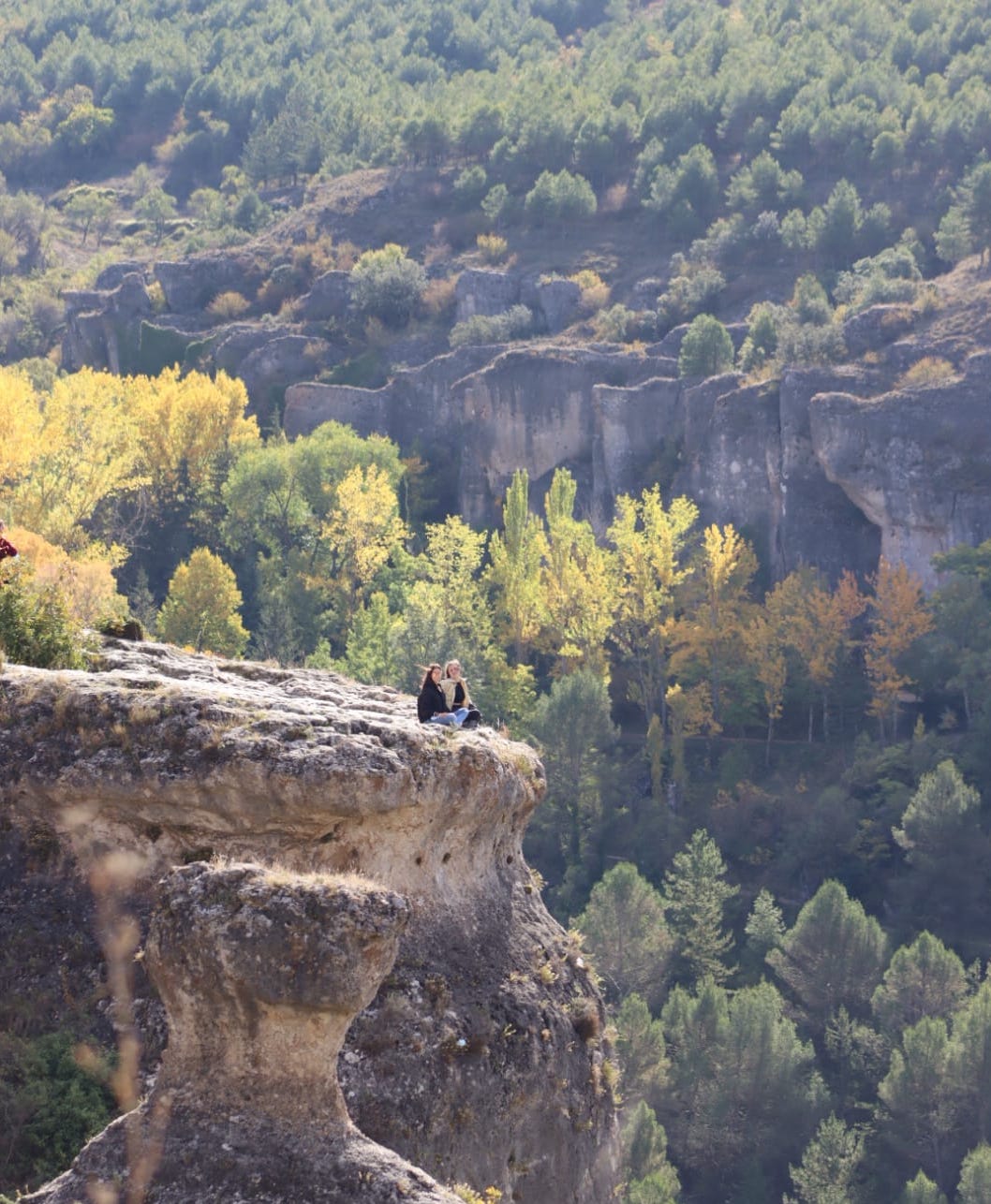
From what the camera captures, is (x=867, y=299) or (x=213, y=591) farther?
(x=867, y=299)

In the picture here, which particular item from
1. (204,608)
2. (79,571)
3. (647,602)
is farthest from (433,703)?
(647,602)

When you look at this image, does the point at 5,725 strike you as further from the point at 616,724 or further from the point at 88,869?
the point at 616,724

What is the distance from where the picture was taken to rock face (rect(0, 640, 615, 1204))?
1493 centimetres

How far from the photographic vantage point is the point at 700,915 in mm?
55625

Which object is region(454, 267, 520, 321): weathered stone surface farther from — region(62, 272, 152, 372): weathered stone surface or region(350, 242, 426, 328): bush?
region(62, 272, 152, 372): weathered stone surface

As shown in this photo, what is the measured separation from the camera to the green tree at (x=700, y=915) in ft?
182

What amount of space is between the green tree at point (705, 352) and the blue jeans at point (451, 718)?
189 ft

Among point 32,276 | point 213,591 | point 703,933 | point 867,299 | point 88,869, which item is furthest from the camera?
point 32,276

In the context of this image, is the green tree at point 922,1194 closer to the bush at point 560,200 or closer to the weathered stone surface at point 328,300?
the weathered stone surface at point 328,300

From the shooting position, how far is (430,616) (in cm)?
6138

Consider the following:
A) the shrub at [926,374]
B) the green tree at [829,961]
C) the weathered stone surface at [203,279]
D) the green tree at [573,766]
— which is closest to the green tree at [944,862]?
the green tree at [829,961]

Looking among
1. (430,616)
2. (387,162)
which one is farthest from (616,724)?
(387,162)

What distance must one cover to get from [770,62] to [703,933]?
57.1 m

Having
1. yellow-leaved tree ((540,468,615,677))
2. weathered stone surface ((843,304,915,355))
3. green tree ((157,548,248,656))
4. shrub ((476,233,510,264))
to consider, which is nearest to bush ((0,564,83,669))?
green tree ((157,548,248,656))
